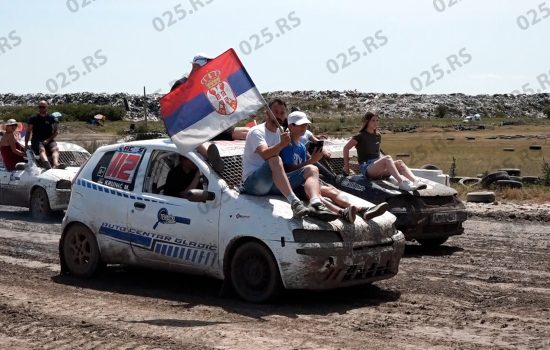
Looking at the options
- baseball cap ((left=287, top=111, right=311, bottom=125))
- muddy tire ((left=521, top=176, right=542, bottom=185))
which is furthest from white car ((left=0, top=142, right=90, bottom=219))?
muddy tire ((left=521, top=176, right=542, bottom=185))

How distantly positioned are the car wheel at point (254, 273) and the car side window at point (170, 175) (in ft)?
3.36

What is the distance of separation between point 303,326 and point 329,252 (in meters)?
1.03

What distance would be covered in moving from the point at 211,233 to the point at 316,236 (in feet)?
3.66

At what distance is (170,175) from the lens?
9.77 metres

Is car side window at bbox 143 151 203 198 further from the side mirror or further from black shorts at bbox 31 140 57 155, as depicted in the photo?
black shorts at bbox 31 140 57 155

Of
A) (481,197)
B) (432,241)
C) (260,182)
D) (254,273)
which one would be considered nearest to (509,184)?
(481,197)

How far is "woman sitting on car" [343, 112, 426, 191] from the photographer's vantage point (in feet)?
41.6

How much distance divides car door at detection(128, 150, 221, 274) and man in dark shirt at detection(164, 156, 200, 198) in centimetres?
6

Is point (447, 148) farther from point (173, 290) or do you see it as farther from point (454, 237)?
point (173, 290)

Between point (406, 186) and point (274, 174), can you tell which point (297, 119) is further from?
point (406, 186)

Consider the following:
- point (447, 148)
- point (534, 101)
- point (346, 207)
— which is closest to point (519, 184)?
point (346, 207)

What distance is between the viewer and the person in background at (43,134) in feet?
58.7

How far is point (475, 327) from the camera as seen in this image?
7750 mm

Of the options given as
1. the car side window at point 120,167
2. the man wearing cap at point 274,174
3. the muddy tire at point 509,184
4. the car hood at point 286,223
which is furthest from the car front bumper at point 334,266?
the muddy tire at point 509,184
